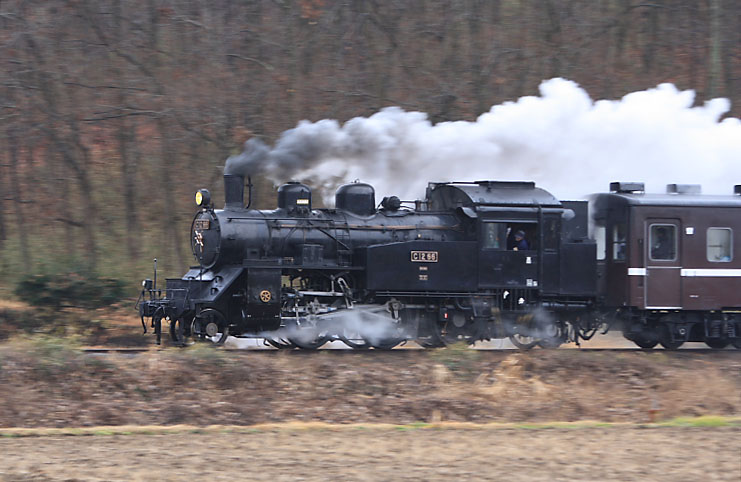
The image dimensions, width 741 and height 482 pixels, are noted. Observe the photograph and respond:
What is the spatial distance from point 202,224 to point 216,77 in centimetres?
1111

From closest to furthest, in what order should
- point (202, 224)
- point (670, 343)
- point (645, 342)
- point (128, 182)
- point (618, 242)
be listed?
point (202, 224) < point (618, 242) < point (670, 343) < point (645, 342) < point (128, 182)

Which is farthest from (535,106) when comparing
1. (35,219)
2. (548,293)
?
(35,219)

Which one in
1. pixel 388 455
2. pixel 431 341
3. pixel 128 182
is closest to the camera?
pixel 388 455

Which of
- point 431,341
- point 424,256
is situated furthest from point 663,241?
point 431,341

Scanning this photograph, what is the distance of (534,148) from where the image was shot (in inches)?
696

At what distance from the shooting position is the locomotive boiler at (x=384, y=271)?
46.0 ft

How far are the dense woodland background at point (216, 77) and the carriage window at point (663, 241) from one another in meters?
10.7

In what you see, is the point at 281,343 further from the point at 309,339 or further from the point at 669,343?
the point at 669,343

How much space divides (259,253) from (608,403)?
6.30 metres

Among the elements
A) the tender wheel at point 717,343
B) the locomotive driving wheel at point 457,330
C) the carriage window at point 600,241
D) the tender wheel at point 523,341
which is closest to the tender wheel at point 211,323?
the locomotive driving wheel at point 457,330

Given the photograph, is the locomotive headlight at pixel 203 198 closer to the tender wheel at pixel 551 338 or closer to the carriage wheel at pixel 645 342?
the tender wheel at pixel 551 338

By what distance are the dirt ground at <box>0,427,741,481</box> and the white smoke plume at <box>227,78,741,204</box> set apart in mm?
7275

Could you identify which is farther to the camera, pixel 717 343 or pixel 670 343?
pixel 717 343

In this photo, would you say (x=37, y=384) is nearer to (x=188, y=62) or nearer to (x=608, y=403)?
(x=608, y=403)
